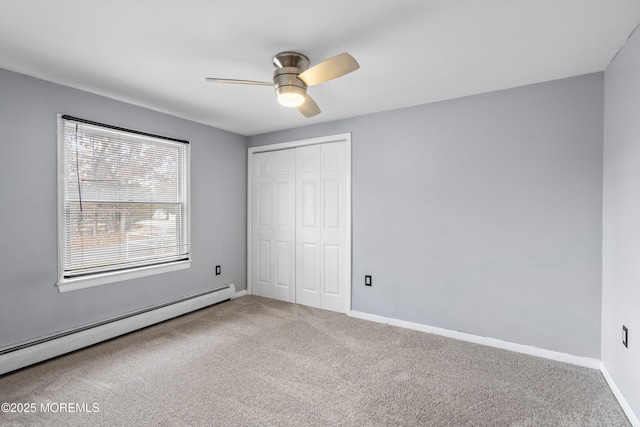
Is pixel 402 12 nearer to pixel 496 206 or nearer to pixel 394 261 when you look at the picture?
pixel 496 206

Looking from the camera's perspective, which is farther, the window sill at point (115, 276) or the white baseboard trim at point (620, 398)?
the window sill at point (115, 276)

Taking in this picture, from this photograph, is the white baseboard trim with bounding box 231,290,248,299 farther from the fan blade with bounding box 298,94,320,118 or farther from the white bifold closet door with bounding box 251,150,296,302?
the fan blade with bounding box 298,94,320,118

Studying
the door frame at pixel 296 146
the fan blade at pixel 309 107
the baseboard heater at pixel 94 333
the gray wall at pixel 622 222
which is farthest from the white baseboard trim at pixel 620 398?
the baseboard heater at pixel 94 333

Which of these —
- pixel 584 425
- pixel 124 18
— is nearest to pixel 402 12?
pixel 124 18

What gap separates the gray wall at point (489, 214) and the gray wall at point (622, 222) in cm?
14

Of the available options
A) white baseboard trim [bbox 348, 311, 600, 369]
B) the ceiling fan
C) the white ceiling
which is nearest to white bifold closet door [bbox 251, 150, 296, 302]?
white baseboard trim [bbox 348, 311, 600, 369]

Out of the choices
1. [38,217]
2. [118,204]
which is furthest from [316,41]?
[38,217]

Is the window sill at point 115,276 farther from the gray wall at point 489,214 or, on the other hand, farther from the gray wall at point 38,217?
the gray wall at point 489,214

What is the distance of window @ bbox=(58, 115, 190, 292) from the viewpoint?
2.70m

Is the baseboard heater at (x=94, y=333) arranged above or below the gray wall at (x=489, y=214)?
below

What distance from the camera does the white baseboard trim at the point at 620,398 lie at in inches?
69.5

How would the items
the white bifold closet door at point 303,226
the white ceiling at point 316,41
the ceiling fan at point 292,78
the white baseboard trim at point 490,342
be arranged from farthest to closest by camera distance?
the white bifold closet door at point 303,226 < the white baseboard trim at point 490,342 < the ceiling fan at point 292,78 < the white ceiling at point 316,41

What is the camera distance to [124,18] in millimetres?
1723

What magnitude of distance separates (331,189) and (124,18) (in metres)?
2.53
